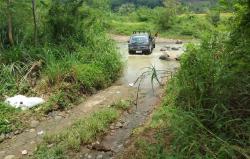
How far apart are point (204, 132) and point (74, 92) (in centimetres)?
659

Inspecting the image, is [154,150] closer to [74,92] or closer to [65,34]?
[74,92]

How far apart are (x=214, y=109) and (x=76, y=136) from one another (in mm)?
3516

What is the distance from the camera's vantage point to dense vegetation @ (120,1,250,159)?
594 cm

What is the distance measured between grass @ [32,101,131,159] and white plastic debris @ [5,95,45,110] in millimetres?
1670

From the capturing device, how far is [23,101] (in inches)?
439

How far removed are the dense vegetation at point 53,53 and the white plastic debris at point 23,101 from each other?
0.28 m

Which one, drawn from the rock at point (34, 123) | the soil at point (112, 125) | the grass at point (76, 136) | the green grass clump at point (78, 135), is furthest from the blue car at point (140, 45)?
the rock at point (34, 123)

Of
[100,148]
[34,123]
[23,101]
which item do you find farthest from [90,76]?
[100,148]

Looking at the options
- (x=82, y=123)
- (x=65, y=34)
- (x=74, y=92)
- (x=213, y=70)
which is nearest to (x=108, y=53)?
(x=65, y=34)

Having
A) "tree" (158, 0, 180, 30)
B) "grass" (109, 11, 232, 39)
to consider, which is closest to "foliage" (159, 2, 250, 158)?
"grass" (109, 11, 232, 39)

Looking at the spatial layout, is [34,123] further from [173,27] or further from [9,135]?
[173,27]

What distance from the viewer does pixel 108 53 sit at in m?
15.9

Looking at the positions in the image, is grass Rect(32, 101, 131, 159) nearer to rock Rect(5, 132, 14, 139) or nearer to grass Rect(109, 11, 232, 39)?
rock Rect(5, 132, 14, 139)

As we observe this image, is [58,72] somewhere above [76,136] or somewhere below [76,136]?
above
